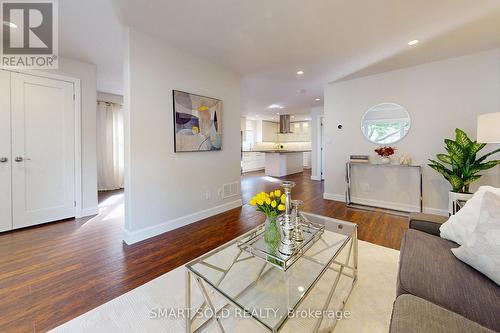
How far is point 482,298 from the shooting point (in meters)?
0.98

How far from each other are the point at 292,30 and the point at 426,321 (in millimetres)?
2674

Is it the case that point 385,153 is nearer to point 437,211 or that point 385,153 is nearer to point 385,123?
point 385,123

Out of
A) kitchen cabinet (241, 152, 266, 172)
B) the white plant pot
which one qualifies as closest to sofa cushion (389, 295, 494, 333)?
the white plant pot

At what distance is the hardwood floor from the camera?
1521 mm

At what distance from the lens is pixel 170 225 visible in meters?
2.84

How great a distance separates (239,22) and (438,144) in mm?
3536

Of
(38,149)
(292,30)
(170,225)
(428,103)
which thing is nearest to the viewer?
(292,30)

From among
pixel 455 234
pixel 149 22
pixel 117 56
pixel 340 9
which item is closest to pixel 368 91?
pixel 340 9

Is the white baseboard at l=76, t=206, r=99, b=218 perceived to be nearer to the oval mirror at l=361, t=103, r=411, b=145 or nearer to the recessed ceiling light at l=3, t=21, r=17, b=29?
the recessed ceiling light at l=3, t=21, r=17, b=29

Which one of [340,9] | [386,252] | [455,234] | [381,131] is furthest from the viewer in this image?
[381,131]

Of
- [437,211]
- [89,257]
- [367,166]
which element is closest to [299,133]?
[367,166]

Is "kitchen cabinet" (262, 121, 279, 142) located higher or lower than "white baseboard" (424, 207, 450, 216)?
higher

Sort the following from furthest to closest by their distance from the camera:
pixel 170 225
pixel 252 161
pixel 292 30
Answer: pixel 252 161
pixel 170 225
pixel 292 30

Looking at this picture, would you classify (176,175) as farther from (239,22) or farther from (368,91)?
(368,91)
